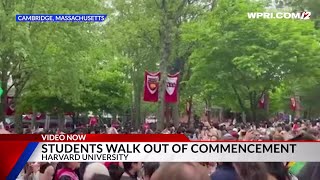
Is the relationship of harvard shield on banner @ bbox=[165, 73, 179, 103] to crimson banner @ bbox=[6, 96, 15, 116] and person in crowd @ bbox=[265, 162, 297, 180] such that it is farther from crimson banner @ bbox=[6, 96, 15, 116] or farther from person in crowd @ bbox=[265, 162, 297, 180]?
crimson banner @ bbox=[6, 96, 15, 116]

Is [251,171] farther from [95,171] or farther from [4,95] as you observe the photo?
[4,95]

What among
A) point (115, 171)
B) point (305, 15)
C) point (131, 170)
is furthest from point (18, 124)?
point (305, 15)

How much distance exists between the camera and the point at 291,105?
3844 millimetres

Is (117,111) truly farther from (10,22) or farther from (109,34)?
(10,22)

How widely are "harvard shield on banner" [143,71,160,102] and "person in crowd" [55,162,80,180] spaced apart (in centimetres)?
68

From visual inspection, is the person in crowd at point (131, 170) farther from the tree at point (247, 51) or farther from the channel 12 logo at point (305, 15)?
the channel 12 logo at point (305, 15)

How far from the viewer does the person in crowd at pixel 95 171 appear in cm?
371

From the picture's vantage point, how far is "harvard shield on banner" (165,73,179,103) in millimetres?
3794

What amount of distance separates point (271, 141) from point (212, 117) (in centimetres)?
44

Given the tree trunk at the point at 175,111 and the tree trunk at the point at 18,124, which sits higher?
the tree trunk at the point at 175,111

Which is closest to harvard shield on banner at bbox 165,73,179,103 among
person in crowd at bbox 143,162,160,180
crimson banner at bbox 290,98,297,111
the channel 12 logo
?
person in crowd at bbox 143,162,160,180

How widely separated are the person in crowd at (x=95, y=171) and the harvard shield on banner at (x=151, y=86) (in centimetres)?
54

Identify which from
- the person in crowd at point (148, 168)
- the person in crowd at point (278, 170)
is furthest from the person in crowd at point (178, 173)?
the person in crowd at point (278, 170)

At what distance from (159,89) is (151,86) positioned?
0.08 m
